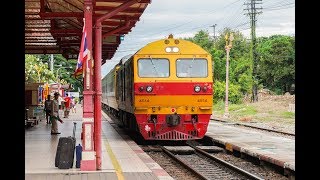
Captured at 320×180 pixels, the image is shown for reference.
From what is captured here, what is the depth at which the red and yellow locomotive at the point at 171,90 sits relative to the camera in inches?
714

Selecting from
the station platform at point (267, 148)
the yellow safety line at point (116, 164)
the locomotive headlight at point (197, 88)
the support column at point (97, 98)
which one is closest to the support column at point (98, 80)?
the support column at point (97, 98)

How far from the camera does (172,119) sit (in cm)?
1805

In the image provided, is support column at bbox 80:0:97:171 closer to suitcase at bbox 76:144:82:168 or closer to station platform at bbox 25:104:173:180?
station platform at bbox 25:104:173:180

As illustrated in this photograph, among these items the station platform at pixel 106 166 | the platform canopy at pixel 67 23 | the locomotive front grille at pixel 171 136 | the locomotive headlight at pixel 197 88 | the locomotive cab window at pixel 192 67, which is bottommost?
the station platform at pixel 106 166

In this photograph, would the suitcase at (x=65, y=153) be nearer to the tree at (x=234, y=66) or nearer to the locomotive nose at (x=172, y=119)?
the locomotive nose at (x=172, y=119)

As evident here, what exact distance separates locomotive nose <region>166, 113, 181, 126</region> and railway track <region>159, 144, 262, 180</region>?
803mm

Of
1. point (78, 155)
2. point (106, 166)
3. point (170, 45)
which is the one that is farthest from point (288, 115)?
point (78, 155)

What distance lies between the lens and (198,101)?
18359 millimetres

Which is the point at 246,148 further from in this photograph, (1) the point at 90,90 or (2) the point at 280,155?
(1) the point at 90,90

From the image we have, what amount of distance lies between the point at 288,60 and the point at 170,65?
53.5m

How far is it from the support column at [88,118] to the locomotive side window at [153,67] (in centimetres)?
719

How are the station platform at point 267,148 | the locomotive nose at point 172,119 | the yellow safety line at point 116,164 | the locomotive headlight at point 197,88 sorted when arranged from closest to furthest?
the yellow safety line at point 116,164, the station platform at point 267,148, the locomotive nose at point 172,119, the locomotive headlight at point 197,88

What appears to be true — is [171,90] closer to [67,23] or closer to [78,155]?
[67,23]
